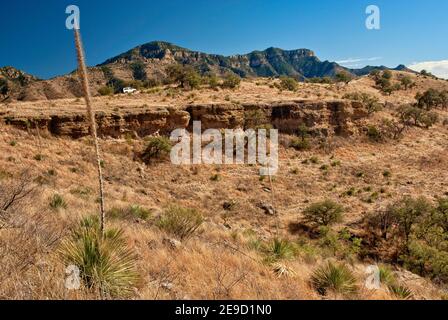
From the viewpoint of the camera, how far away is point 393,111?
34281mm

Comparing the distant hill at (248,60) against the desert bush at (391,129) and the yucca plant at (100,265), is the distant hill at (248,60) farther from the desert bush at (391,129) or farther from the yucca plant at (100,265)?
the yucca plant at (100,265)

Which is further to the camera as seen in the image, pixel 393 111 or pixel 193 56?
pixel 193 56

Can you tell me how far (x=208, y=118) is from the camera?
949 inches

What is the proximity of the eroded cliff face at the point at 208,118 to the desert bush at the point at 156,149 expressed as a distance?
5.69ft

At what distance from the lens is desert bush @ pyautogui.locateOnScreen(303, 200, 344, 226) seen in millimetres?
15766

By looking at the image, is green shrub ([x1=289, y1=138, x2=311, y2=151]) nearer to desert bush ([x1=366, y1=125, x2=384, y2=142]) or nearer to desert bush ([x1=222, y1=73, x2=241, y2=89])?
desert bush ([x1=366, y1=125, x2=384, y2=142])

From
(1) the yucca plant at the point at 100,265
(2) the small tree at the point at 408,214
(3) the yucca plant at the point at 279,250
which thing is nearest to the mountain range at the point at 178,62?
(2) the small tree at the point at 408,214

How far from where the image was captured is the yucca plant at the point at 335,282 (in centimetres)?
539

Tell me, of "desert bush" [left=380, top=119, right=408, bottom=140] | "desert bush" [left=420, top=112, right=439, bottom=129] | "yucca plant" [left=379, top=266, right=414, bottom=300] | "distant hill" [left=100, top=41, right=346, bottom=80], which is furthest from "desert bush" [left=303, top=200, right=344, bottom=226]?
"distant hill" [left=100, top=41, right=346, bottom=80]

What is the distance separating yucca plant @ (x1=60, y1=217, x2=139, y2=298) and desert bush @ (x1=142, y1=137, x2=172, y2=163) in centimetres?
1658

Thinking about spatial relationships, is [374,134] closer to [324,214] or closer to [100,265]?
[324,214]
